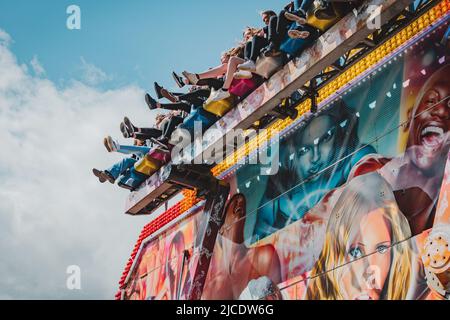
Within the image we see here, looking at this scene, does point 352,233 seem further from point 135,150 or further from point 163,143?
point 135,150

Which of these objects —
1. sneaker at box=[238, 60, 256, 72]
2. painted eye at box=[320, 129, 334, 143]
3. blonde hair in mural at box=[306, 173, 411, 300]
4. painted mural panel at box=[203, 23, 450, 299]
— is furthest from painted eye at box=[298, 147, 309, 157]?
sneaker at box=[238, 60, 256, 72]

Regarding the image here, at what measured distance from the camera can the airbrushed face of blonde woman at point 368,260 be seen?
8.07 meters

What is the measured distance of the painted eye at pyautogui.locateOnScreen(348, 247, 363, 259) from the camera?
8523 millimetres

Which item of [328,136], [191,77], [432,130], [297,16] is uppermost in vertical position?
[191,77]

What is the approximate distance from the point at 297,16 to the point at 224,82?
231 cm

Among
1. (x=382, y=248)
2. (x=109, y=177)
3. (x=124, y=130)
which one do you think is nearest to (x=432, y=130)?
(x=382, y=248)

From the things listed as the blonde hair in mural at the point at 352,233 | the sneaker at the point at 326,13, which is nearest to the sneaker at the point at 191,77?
the sneaker at the point at 326,13

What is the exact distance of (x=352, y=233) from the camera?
8812 mm

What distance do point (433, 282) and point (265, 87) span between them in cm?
451
